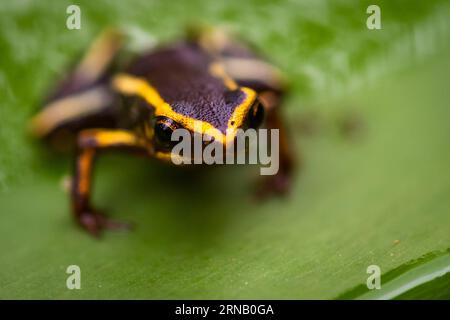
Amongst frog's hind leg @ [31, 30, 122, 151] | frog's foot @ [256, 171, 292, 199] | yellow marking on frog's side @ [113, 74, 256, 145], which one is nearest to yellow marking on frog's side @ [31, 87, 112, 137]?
frog's hind leg @ [31, 30, 122, 151]

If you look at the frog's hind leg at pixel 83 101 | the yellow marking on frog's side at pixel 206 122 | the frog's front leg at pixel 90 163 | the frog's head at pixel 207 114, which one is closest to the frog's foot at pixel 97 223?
the frog's front leg at pixel 90 163

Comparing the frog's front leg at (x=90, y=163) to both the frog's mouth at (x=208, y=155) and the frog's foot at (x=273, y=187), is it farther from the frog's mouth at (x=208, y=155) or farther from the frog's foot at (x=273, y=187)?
the frog's foot at (x=273, y=187)

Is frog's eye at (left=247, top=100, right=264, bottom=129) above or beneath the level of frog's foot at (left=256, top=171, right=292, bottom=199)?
above

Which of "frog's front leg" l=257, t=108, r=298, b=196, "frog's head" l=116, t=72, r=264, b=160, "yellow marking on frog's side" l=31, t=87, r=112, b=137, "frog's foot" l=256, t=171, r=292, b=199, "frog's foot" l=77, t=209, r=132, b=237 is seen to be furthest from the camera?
"yellow marking on frog's side" l=31, t=87, r=112, b=137

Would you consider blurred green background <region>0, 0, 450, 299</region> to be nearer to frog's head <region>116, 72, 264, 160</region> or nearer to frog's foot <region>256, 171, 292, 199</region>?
frog's foot <region>256, 171, 292, 199</region>

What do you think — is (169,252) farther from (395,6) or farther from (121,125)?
(395,6)
